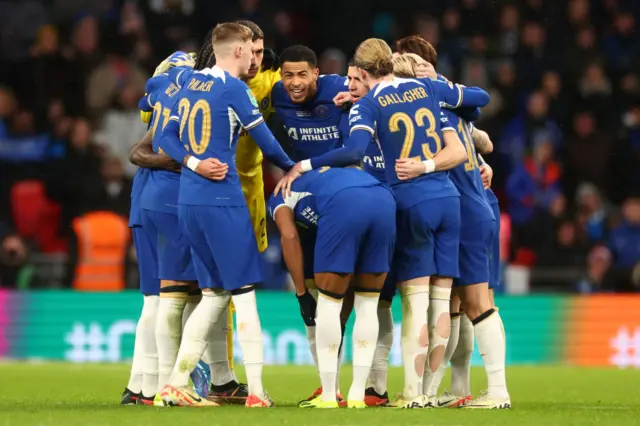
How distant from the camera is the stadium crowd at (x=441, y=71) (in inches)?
663

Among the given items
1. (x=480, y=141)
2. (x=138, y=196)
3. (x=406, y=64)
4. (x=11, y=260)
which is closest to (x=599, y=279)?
(x=11, y=260)

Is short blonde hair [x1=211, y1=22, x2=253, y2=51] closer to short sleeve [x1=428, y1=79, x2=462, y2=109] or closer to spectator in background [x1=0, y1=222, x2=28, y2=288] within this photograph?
short sleeve [x1=428, y1=79, x2=462, y2=109]

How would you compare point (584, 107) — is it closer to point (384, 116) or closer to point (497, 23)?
point (497, 23)

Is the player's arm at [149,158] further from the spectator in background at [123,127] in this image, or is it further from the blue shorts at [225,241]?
the spectator in background at [123,127]

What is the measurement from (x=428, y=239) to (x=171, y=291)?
1.68 metres

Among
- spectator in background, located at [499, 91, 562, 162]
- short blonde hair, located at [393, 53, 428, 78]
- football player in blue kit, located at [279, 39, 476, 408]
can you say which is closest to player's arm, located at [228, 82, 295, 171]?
football player in blue kit, located at [279, 39, 476, 408]

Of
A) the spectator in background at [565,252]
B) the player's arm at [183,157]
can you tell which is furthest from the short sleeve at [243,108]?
the spectator in background at [565,252]

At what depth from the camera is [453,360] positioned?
9.23 m

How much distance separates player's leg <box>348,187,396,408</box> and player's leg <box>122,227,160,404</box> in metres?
1.42

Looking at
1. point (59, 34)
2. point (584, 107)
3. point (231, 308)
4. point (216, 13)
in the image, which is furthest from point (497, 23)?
point (231, 308)

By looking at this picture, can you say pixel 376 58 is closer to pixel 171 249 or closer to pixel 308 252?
pixel 308 252

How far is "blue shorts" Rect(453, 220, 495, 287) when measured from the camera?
8641mm

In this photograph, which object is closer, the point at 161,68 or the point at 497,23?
the point at 161,68

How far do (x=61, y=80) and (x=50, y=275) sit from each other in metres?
3.55
